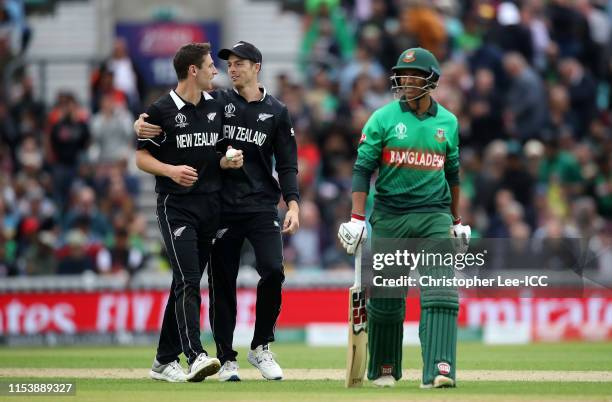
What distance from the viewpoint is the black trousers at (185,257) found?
11.3m

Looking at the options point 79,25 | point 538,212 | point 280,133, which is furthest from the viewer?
point 79,25

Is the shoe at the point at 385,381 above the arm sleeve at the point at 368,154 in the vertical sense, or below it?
below

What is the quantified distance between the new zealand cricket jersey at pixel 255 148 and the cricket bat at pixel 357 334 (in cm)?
117

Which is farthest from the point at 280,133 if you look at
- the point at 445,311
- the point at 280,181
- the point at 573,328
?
the point at 573,328

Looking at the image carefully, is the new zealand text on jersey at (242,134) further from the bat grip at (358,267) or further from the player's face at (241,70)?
the bat grip at (358,267)

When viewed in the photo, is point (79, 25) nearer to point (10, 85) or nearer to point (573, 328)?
point (10, 85)

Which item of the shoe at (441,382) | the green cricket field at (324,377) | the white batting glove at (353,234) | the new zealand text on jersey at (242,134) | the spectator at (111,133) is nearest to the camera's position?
the green cricket field at (324,377)

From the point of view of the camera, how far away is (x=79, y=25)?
84.1ft

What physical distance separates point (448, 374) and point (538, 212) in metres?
10.4

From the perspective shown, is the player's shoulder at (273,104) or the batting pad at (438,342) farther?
Answer: the player's shoulder at (273,104)

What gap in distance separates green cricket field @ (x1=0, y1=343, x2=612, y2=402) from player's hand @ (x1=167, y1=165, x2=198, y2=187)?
5.15 feet

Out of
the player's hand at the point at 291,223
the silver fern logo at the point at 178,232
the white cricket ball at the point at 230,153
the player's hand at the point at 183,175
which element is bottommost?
the silver fern logo at the point at 178,232

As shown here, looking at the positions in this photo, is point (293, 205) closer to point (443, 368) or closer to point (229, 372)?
point (229, 372)

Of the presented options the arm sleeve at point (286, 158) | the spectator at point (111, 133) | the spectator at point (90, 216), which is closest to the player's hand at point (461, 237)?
the arm sleeve at point (286, 158)
